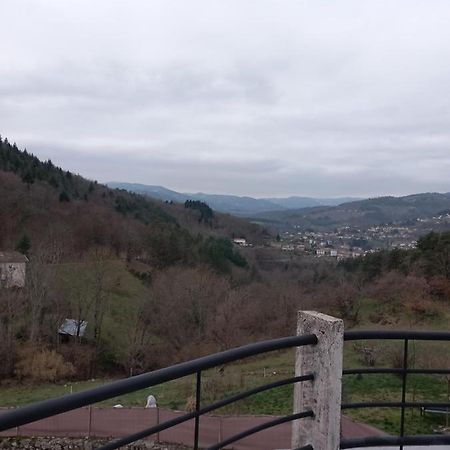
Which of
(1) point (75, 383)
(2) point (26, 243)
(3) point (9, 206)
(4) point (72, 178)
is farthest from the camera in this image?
(4) point (72, 178)

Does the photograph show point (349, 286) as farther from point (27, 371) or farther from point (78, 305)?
point (27, 371)

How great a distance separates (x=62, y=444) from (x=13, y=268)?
2543 cm

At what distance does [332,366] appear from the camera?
7.70 ft

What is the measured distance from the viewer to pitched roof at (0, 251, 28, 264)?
1461 inches

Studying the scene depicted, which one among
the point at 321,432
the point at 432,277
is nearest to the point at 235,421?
the point at 321,432

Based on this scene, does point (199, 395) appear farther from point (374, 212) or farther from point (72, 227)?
point (374, 212)

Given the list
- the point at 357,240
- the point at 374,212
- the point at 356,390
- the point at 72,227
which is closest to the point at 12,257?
the point at 72,227

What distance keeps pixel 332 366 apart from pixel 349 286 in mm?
32255

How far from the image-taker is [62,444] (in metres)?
13.8

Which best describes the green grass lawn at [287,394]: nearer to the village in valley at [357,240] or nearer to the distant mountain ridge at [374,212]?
the village in valley at [357,240]

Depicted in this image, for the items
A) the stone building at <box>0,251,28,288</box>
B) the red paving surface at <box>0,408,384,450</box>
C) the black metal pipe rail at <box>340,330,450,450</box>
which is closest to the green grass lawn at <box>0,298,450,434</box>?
the red paving surface at <box>0,408,384,450</box>

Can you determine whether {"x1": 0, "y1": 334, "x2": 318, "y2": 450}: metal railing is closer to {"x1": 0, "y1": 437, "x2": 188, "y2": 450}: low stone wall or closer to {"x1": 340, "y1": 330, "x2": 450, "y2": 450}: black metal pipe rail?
{"x1": 340, "y1": 330, "x2": 450, "y2": 450}: black metal pipe rail

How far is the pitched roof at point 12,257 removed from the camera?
3711 centimetres

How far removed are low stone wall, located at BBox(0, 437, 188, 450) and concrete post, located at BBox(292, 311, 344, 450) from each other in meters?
11.7
